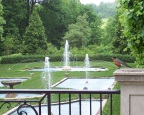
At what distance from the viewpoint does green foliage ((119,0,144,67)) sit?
430 centimetres

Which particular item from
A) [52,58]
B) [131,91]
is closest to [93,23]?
[52,58]

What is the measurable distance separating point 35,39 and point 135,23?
23.9 metres

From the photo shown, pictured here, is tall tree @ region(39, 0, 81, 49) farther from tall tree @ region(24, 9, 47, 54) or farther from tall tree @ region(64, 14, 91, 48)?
tall tree @ region(24, 9, 47, 54)

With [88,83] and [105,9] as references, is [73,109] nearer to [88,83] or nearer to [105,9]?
[88,83]

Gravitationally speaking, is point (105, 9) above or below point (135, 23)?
above


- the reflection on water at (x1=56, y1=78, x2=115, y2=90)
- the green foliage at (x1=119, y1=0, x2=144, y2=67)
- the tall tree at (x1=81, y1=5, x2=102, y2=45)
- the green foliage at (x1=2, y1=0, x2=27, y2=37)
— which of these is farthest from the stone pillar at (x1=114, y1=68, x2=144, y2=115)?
the tall tree at (x1=81, y1=5, x2=102, y2=45)

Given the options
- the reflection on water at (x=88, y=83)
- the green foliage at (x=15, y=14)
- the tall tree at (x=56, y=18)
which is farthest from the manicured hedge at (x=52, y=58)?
the reflection on water at (x=88, y=83)

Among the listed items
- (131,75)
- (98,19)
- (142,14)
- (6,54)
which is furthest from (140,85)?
(98,19)

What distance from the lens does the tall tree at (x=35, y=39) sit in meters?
28.0

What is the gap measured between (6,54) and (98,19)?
12.8 meters

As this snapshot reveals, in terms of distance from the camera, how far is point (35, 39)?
92.7 ft

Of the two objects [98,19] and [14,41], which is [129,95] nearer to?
[14,41]

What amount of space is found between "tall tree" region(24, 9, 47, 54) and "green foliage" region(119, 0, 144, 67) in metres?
23.0

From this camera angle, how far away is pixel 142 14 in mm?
4293
